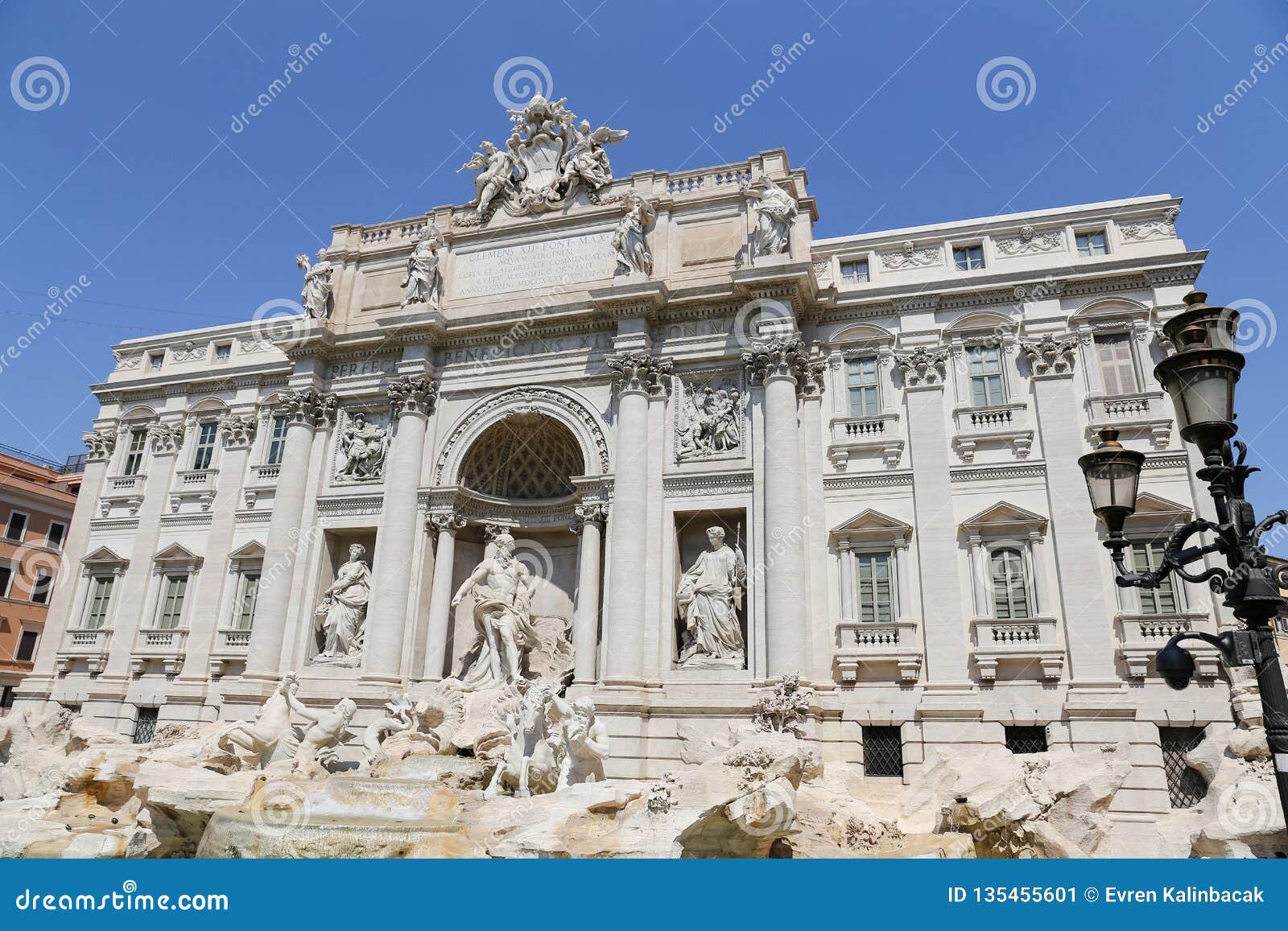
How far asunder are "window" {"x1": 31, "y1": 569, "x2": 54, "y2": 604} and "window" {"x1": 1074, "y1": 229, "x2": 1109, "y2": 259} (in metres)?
37.5

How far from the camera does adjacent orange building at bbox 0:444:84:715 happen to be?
3206 centimetres

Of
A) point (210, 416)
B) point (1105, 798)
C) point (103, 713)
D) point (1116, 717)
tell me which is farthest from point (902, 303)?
point (103, 713)

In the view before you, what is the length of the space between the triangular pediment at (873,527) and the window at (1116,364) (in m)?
5.37

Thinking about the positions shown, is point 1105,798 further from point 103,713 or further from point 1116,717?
point 103,713

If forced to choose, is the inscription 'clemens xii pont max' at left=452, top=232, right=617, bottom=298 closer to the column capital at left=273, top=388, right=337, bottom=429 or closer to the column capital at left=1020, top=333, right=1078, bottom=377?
the column capital at left=273, top=388, right=337, bottom=429

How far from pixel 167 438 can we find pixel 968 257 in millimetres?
23510

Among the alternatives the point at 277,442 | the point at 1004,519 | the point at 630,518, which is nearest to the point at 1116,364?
the point at 1004,519

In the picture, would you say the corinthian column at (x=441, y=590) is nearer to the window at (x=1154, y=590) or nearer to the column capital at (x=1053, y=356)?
the column capital at (x=1053, y=356)

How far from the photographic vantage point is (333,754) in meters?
16.5

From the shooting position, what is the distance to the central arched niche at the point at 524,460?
861 inches

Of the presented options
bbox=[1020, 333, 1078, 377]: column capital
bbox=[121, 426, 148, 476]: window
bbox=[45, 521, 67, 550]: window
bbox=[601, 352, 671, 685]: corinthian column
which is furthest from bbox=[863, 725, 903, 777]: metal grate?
bbox=[45, 521, 67, 550]: window

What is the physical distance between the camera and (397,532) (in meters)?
21.0

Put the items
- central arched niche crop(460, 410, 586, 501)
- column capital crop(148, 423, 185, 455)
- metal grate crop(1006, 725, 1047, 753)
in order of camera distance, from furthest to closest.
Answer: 1. column capital crop(148, 423, 185, 455)
2. central arched niche crop(460, 410, 586, 501)
3. metal grate crop(1006, 725, 1047, 753)

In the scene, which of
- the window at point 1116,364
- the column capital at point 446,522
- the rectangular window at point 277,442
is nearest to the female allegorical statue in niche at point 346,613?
the column capital at point 446,522
